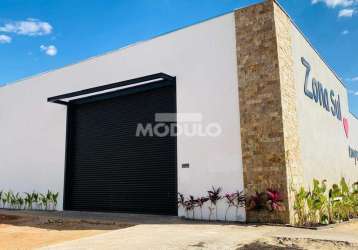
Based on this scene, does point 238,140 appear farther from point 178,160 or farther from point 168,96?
point 168,96

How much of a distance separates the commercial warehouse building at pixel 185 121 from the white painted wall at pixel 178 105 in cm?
4

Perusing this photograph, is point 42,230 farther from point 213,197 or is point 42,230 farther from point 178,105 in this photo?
point 178,105

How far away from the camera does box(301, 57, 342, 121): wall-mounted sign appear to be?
490 inches

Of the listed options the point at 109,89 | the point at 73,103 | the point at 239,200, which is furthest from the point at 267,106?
the point at 73,103

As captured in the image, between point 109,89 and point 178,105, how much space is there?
349 cm

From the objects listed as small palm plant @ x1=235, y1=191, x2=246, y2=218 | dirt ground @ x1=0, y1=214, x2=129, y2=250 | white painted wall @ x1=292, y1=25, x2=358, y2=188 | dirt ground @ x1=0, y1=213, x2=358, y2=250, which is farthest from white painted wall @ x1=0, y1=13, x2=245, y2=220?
dirt ground @ x1=0, y1=214, x2=129, y2=250

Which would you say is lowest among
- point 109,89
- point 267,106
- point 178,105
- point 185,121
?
point 185,121

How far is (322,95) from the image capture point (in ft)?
47.6

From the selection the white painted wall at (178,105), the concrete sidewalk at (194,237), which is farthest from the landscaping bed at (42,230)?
the white painted wall at (178,105)

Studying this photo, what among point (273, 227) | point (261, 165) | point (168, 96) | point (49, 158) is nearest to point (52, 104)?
point (49, 158)

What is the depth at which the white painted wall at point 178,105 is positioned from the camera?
1054 cm

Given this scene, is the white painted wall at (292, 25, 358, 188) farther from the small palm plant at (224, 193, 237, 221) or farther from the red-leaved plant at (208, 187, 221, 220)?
the red-leaved plant at (208, 187, 221, 220)

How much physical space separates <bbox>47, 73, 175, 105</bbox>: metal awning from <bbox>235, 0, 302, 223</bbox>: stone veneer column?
9.59ft

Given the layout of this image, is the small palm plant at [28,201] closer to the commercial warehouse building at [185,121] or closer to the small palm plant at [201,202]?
the commercial warehouse building at [185,121]
